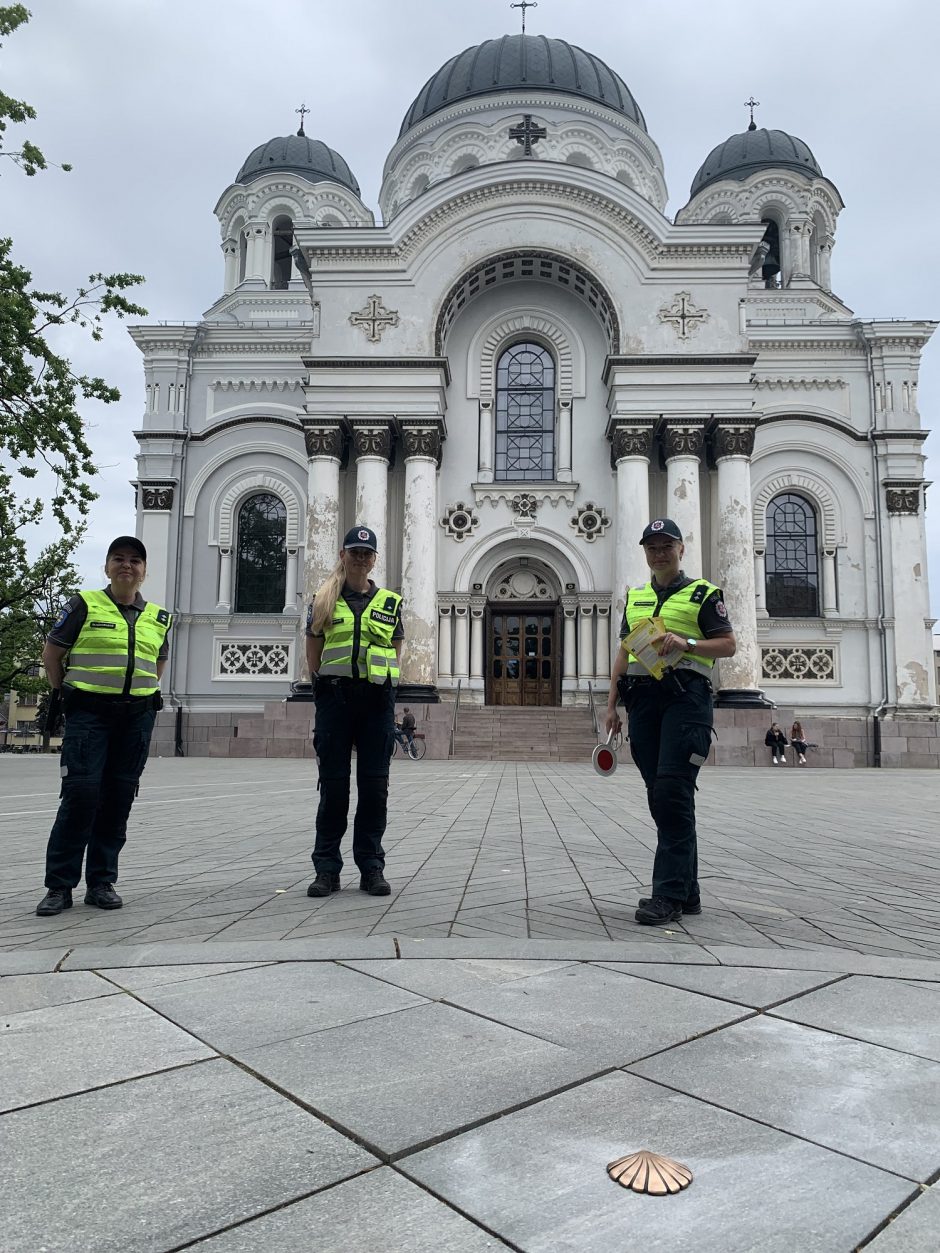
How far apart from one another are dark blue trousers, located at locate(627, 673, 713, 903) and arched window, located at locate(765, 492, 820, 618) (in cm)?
2492

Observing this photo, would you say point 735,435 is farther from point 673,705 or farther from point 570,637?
point 673,705

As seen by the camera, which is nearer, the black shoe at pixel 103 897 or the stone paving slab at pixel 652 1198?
the stone paving slab at pixel 652 1198

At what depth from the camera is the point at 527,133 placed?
99.7 ft

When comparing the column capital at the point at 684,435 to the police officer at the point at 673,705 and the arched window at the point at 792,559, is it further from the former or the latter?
the police officer at the point at 673,705

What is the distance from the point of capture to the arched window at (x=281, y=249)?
36.4 meters

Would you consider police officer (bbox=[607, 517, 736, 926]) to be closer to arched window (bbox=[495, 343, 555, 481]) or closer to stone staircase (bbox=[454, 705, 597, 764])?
stone staircase (bbox=[454, 705, 597, 764])

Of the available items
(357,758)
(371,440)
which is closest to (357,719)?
(357,758)

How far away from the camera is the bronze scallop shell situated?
1839 mm

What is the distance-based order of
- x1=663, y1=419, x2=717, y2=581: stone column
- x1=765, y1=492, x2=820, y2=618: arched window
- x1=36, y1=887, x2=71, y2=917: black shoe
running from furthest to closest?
x1=765, y1=492, x2=820, y2=618: arched window < x1=663, y1=419, x2=717, y2=581: stone column < x1=36, y1=887, x2=71, y2=917: black shoe

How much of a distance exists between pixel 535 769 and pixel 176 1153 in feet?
56.2

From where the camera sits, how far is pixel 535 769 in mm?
18875

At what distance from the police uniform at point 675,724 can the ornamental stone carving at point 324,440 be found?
22626 mm

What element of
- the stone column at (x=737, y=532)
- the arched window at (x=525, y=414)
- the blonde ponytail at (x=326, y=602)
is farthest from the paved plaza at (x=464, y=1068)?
the arched window at (x=525, y=414)

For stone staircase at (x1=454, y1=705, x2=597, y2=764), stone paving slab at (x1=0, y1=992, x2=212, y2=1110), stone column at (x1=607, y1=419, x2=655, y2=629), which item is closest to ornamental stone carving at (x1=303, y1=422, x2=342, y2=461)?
stone column at (x1=607, y1=419, x2=655, y2=629)
